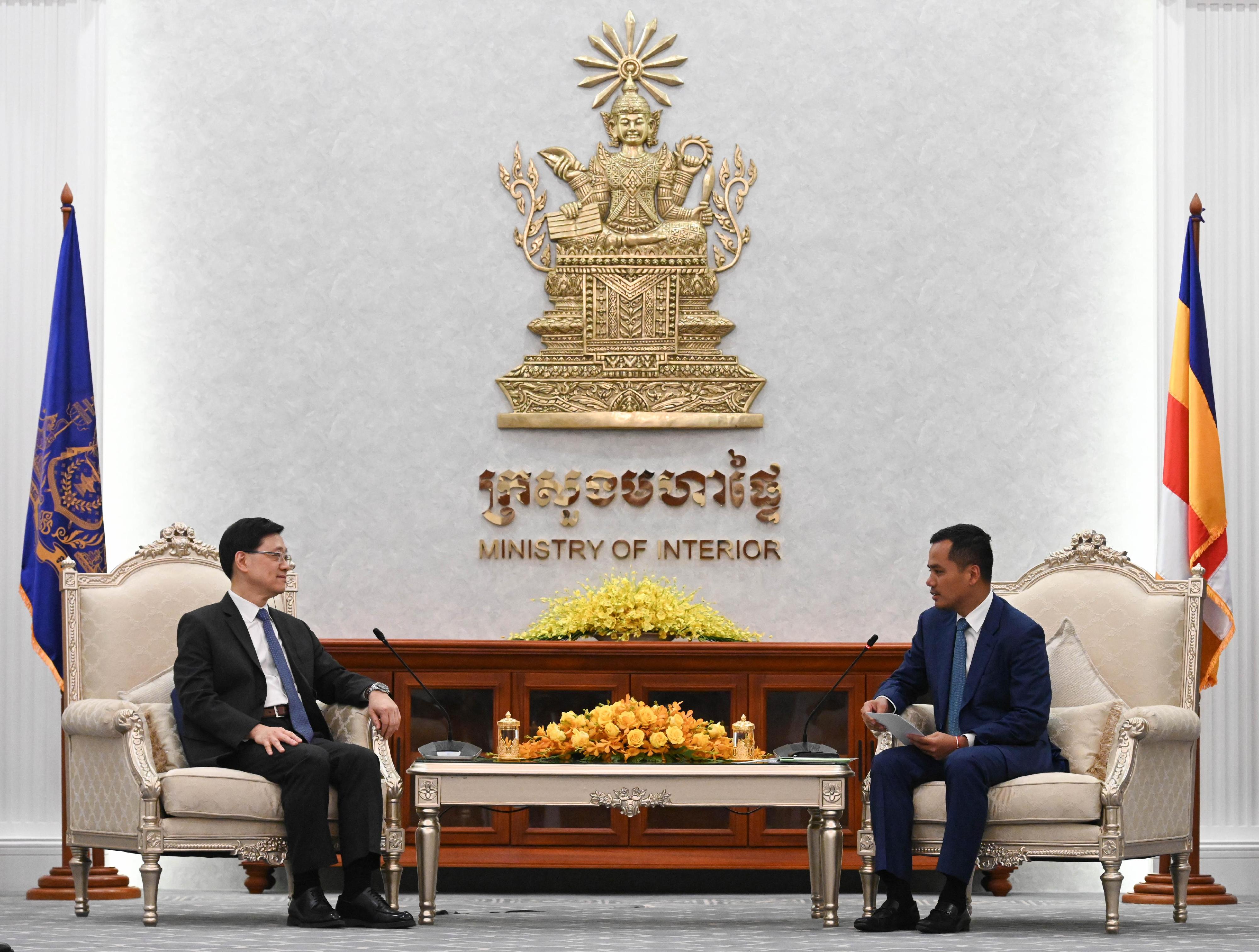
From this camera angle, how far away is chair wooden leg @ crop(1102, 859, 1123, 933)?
14.9 feet

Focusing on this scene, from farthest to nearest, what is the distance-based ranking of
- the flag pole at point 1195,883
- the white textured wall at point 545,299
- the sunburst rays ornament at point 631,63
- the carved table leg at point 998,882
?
the sunburst rays ornament at point 631,63 < the white textured wall at point 545,299 < the carved table leg at point 998,882 < the flag pole at point 1195,883

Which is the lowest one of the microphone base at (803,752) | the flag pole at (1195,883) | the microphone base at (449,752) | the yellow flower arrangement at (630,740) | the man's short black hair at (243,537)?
the flag pole at (1195,883)

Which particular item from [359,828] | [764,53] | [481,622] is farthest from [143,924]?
[764,53]

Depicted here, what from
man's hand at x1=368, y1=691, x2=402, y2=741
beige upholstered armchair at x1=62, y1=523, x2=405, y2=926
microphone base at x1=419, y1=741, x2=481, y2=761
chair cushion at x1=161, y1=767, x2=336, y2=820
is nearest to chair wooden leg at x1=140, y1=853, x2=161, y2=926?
beige upholstered armchair at x1=62, y1=523, x2=405, y2=926

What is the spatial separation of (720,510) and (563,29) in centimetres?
223

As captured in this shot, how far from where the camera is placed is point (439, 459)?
664 centimetres

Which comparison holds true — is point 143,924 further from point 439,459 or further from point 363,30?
point 363,30

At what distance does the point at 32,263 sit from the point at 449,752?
315 centimetres

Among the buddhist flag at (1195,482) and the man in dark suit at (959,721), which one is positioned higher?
the buddhist flag at (1195,482)

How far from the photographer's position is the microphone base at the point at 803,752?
4.94 m

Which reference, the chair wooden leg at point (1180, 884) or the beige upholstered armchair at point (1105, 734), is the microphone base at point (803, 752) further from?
the chair wooden leg at point (1180, 884)

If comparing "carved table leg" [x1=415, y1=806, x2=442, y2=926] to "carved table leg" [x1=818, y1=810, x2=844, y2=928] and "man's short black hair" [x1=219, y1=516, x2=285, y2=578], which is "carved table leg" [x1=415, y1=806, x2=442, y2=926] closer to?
"man's short black hair" [x1=219, y1=516, x2=285, y2=578]

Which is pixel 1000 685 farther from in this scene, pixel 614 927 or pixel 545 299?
pixel 545 299

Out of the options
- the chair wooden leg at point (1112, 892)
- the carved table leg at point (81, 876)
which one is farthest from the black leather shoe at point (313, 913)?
the chair wooden leg at point (1112, 892)
